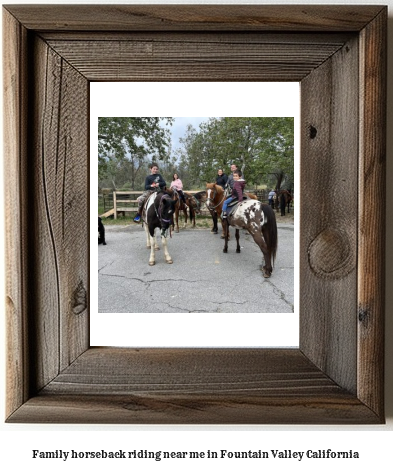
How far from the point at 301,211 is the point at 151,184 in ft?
0.90

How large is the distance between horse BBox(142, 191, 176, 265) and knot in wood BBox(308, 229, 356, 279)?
26 cm

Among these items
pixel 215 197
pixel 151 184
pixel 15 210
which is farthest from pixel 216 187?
pixel 15 210

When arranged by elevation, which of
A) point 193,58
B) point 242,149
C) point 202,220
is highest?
point 193,58

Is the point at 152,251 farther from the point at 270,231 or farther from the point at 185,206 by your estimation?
the point at 270,231

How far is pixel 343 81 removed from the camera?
0.68 m

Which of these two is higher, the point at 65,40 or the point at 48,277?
the point at 65,40

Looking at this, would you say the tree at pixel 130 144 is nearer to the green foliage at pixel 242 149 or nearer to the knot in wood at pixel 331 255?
the green foliage at pixel 242 149

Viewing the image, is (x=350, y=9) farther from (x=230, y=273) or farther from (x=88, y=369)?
(x=88, y=369)

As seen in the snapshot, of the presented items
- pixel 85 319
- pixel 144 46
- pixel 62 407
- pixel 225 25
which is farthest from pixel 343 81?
pixel 62 407

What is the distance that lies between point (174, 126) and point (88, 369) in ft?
1.52

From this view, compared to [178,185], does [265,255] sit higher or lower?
lower

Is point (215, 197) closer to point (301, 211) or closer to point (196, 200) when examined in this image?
point (196, 200)

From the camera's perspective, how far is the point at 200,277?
72cm

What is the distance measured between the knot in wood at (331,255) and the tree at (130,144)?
31 centimetres
